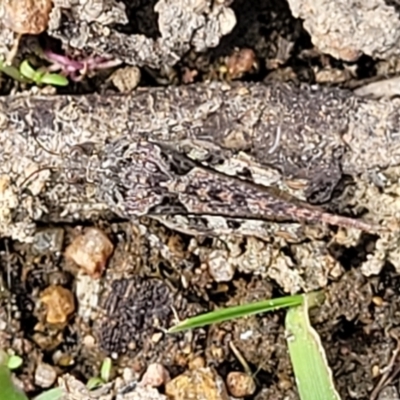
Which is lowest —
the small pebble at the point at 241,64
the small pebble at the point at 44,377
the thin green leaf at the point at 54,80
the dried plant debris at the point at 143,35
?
the small pebble at the point at 44,377

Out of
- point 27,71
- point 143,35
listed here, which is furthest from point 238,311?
point 27,71

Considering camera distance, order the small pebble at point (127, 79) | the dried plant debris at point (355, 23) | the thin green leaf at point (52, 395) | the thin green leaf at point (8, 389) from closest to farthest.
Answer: the dried plant debris at point (355, 23) < the thin green leaf at point (8, 389) < the thin green leaf at point (52, 395) < the small pebble at point (127, 79)

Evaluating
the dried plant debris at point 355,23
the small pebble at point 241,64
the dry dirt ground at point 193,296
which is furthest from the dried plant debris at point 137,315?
the dried plant debris at point 355,23

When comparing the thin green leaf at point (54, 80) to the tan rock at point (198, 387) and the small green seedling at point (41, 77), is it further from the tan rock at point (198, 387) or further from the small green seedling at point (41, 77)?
the tan rock at point (198, 387)

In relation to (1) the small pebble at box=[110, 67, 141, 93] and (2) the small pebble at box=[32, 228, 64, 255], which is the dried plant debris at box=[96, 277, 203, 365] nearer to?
(2) the small pebble at box=[32, 228, 64, 255]

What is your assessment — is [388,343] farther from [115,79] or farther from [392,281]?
[115,79]

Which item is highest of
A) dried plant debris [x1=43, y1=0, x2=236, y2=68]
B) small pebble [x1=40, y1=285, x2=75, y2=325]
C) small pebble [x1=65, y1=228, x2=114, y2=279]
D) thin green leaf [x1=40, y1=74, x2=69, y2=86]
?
dried plant debris [x1=43, y1=0, x2=236, y2=68]

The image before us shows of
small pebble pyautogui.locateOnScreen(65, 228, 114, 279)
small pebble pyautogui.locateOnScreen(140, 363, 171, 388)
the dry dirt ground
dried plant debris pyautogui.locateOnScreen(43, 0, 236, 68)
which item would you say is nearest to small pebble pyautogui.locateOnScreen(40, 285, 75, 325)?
the dry dirt ground

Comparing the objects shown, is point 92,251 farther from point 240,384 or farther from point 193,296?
point 240,384
